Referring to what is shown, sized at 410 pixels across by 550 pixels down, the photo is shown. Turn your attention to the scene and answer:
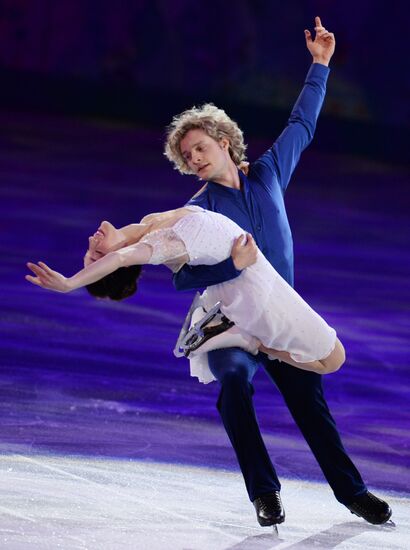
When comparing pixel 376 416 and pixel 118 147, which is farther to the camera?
pixel 118 147


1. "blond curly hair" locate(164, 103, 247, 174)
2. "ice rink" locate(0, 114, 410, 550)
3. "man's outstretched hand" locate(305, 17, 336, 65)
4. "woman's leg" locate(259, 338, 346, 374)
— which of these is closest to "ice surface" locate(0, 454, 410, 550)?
"ice rink" locate(0, 114, 410, 550)

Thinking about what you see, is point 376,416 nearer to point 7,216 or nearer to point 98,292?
point 98,292

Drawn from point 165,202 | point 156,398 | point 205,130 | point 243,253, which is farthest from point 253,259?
point 165,202

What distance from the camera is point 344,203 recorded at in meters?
9.52

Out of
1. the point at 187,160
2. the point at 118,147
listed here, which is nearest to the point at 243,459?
the point at 187,160

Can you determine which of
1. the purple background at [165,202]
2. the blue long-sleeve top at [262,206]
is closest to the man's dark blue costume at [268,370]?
the blue long-sleeve top at [262,206]

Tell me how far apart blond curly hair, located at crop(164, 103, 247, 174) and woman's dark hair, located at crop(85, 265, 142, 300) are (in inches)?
19.6

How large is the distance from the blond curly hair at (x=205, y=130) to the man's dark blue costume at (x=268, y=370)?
0.34 ft

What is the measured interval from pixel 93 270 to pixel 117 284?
27 cm

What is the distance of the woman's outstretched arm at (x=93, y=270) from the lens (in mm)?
3721

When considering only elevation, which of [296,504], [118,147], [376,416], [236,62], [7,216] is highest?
[236,62]

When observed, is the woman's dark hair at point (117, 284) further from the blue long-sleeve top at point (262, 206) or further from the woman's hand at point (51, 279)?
the woman's hand at point (51, 279)

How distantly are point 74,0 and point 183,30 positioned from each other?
1.12 metres

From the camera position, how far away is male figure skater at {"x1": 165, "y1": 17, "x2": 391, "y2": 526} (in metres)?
3.88
